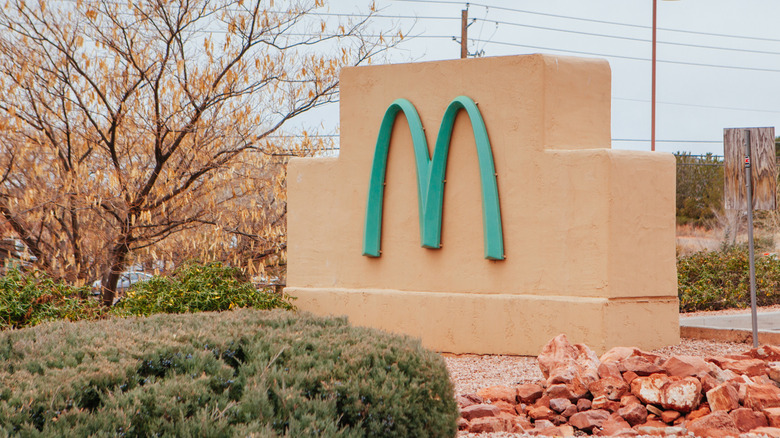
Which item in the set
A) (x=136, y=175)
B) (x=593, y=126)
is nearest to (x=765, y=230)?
(x=593, y=126)

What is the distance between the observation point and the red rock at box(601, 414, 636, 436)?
18.0 ft

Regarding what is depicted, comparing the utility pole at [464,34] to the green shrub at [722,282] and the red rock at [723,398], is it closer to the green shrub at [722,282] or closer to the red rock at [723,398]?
the green shrub at [722,282]

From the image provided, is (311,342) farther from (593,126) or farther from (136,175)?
(136,175)

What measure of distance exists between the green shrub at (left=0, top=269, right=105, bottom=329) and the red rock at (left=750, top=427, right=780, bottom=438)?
721cm

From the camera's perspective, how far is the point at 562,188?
8852 millimetres

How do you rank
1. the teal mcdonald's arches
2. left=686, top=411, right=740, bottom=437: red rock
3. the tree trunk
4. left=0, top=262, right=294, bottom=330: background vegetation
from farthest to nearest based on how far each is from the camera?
the tree trunk < the teal mcdonald's arches < left=0, top=262, right=294, bottom=330: background vegetation < left=686, top=411, right=740, bottom=437: red rock

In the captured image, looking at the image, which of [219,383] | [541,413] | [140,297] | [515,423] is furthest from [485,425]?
[140,297]

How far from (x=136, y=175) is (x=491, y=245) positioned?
531 centimetres

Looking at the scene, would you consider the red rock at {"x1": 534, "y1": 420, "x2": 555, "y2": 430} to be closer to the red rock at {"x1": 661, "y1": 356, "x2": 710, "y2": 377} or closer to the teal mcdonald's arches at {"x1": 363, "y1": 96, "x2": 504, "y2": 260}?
the red rock at {"x1": 661, "y1": 356, "x2": 710, "y2": 377}

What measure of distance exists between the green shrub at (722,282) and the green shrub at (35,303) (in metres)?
10.3

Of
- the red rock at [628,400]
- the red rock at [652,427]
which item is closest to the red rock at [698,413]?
the red rock at [652,427]

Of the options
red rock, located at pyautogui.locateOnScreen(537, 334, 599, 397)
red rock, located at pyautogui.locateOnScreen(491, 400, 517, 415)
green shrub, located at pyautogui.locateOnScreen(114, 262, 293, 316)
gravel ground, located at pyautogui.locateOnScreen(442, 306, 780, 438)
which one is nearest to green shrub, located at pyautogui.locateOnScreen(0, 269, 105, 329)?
green shrub, located at pyautogui.locateOnScreen(114, 262, 293, 316)

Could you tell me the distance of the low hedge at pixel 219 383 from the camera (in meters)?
3.45

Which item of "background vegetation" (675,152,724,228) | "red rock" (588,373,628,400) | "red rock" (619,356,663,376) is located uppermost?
"background vegetation" (675,152,724,228)
